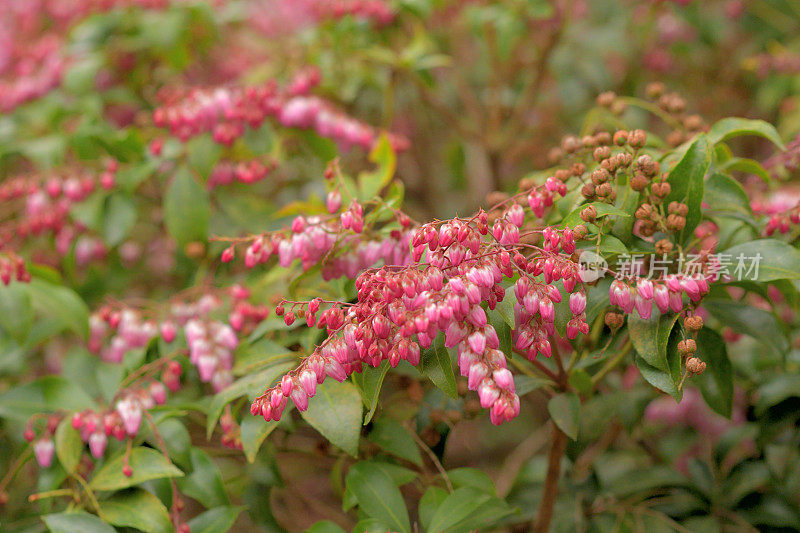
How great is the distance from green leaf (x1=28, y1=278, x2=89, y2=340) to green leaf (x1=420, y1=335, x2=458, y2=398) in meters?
0.84

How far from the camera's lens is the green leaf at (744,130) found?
108 centimetres

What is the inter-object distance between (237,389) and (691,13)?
5.67 feet

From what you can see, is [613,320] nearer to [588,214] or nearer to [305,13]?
[588,214]

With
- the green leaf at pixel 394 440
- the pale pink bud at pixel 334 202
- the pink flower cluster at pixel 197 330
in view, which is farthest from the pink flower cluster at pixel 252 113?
the green leaf at pixel 394 440

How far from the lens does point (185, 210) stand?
1.52 meters

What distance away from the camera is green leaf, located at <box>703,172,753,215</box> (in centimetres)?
107

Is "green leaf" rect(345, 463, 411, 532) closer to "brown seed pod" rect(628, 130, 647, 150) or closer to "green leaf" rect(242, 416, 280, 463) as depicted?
"green leaf" rect(242, 416, 280, 463)

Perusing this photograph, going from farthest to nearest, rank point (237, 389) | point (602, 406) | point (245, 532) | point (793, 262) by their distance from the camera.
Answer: point (245, 532) < point (602, 406) < point (237, 389) < point (793, 262)

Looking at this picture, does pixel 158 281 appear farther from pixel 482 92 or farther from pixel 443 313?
pixel 443 313

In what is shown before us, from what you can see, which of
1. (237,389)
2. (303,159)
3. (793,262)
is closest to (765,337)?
(793,262)

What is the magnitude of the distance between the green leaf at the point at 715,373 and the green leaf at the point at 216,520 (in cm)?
76

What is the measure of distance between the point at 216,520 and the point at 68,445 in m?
0.28

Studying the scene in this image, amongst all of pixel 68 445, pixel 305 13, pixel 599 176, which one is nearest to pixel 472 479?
pixel 599 176

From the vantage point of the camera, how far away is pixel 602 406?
126cm
